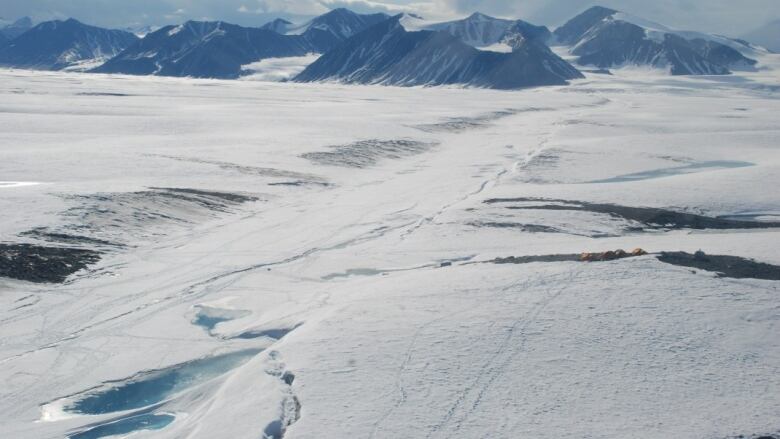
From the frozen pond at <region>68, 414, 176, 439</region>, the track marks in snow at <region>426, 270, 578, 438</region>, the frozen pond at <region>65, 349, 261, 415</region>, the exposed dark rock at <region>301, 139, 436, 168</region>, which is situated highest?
the exposed dark rock at <region>301, 139, 436, 168</region>

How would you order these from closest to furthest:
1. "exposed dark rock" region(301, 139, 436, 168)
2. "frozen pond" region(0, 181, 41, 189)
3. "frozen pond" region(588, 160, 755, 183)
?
1. "frozen pond" region(0, 181, 41, 189)
2. "frozen pond" region(588, 160, 755, 183)
3. "exposed dark rock" region(301, 139, 436, 168)

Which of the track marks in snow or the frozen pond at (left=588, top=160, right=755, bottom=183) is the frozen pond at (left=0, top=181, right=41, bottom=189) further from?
the frozen pond at (left=588, top=160, right=755, bottom=183)

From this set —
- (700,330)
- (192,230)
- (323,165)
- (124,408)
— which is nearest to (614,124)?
(323,165)

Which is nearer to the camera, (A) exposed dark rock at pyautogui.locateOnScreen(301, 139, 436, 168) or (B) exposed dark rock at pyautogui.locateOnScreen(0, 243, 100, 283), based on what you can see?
(B) exposed dark rock at pyautogui.locateOnScreen(0, 243, 100, 283)

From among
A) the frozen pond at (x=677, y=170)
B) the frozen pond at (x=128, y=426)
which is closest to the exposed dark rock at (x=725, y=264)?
the frozen pond at (x=128, y=426)

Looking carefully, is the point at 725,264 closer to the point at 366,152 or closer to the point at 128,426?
the point at 128,426

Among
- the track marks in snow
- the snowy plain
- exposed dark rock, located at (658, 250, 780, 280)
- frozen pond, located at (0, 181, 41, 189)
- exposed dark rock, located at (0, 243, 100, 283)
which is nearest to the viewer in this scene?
the track marks in snow

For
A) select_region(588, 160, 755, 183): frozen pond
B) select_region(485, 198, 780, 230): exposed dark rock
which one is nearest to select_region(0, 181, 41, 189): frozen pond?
select_region(485, 198, 780, 230): exposed dark rock

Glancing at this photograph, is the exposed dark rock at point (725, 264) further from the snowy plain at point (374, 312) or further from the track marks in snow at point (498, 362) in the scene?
the track marks in snow at point (498, 362)

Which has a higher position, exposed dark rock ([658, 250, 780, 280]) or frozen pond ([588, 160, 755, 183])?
frozen pond ([588, 160, 755, 183])

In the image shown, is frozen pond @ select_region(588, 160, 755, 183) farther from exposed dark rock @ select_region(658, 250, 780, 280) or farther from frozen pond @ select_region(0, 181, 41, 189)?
frozen pond @ select_region(0, 181, 41, 189)

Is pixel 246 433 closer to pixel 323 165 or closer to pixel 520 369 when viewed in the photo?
pixel 520 369
